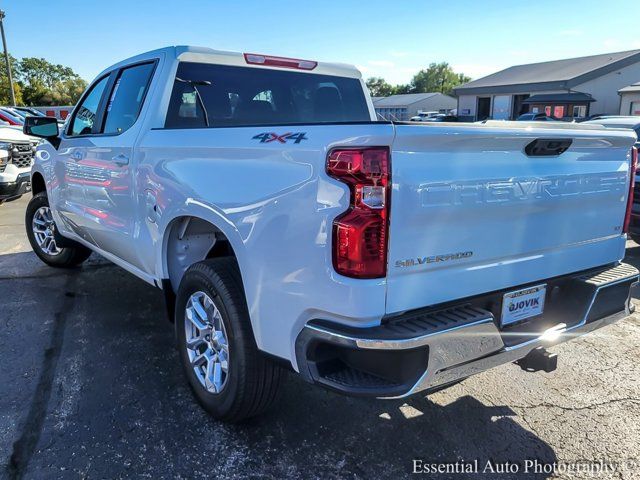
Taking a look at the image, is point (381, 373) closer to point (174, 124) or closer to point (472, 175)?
point (472, 175)

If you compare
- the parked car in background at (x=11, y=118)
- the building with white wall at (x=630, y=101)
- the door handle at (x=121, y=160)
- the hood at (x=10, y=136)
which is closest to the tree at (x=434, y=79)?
the building with white wall at (x=630, y=101)

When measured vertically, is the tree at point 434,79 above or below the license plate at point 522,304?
above

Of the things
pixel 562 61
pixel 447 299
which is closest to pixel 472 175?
pixel 447 299

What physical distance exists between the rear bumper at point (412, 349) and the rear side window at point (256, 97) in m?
2.05

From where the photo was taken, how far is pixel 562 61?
43.1 meters

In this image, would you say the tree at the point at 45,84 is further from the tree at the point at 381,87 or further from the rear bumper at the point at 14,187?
the tree at the point at 381,87

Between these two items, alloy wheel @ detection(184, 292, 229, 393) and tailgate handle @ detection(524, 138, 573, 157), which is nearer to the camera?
tailgate handle @ detection(524, 138, 573, 157)

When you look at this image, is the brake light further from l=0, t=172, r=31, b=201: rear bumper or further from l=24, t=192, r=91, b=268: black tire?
l=0, t=172, r=31, b=201: rear bumper

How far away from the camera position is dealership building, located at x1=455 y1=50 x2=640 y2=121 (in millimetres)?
36438

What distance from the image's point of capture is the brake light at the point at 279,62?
4.08 meters

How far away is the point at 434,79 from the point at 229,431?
383 ft

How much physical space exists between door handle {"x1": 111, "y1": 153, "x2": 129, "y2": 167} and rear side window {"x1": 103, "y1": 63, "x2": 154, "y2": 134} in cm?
25

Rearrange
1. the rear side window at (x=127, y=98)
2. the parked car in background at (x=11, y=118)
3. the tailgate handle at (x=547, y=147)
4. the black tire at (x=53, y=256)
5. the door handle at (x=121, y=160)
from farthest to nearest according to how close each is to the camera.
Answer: the parked car in background at (x=11, y=118)
the black tire at (x=53, y=256)
the rear side window at (x=127, y=98)
the door handle at (x=121, y=160)
the tailgate handle at (x=547, y=147)

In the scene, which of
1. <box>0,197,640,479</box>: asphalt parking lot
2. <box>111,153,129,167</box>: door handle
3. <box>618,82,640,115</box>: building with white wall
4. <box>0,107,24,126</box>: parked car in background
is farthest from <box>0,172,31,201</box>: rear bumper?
<box>618,82,640,115</box>: building with white wall
